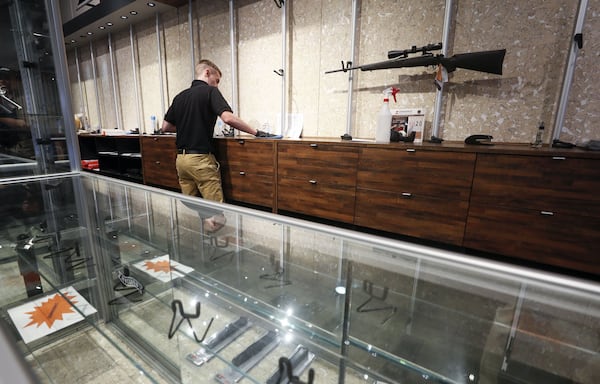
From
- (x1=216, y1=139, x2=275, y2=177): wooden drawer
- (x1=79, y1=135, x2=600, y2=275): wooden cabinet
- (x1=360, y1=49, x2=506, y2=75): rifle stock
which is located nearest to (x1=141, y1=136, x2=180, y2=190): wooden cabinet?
(x1=216, y1=139, x2=275, y2=177): wooden drawer

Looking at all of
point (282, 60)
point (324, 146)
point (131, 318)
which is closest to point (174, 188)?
point (282, 60)

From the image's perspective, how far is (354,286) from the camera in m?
0.74

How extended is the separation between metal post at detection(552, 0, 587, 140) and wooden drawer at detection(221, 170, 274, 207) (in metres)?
2.07

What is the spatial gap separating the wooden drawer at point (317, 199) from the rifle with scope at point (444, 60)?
1.02 metres

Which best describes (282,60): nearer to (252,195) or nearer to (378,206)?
(252,195)

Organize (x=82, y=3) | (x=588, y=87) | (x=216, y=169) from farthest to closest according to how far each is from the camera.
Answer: (x=82, y=3) < (x=216, y=169) < (x=588, y=87)

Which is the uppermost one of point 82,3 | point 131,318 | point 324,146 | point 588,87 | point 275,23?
point 82,3

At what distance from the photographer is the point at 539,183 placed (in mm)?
1450

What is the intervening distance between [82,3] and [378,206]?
214 inches

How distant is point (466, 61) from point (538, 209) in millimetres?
1044

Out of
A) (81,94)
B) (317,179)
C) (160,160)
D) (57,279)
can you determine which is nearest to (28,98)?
(57,279)

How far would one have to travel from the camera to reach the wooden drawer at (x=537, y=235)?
139 cm

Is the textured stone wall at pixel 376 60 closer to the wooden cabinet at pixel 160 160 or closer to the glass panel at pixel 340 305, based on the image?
the wooden cabinet at pixel 160 160

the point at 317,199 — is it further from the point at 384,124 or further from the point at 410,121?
the point at 410,121
